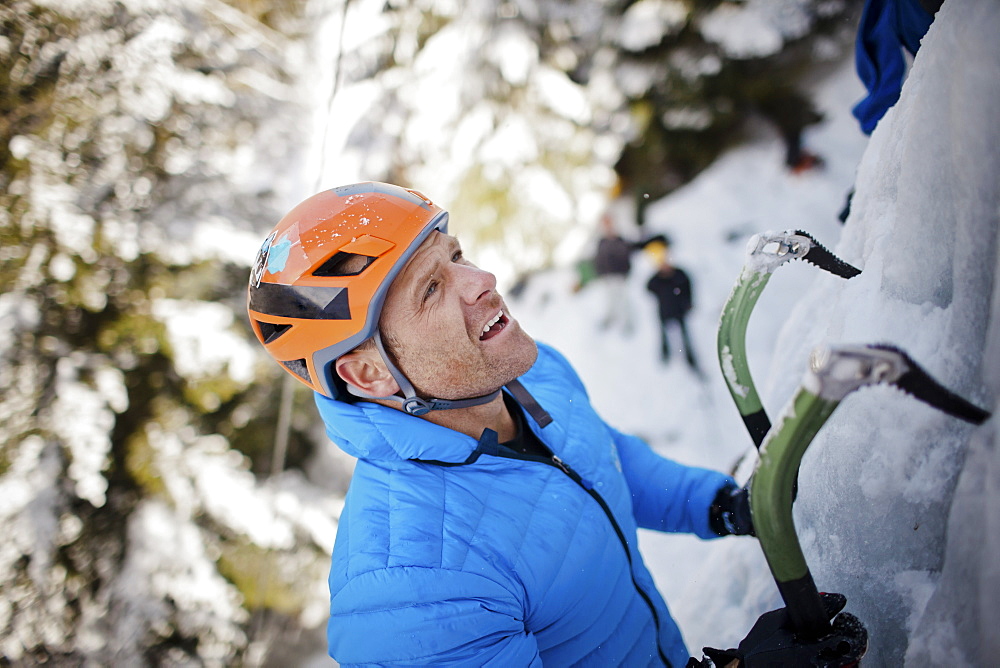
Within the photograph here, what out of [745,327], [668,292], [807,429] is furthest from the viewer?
[668,292]

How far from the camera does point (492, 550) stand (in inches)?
54.1

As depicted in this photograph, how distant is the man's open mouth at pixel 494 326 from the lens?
1.66m

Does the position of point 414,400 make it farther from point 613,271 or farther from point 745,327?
point 613,271

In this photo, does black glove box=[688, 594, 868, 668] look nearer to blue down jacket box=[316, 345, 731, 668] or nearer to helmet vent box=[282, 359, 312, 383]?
blue down jacket box=[316, 345, 731, 668]

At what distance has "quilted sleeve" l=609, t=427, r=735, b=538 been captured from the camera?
1.82 m

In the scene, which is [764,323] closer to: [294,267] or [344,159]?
[294,267]

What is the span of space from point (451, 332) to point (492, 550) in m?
0.63

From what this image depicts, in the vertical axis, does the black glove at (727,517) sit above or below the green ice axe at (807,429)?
below

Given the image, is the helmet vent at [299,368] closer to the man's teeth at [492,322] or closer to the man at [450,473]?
the man at [450,473]

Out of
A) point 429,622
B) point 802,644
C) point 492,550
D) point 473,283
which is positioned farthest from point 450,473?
point 802,644

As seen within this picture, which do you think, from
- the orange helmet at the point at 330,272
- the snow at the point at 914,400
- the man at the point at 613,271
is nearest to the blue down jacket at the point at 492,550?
the orange helmet at the point at 330,272

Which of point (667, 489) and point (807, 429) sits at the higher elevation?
point (807, 429)

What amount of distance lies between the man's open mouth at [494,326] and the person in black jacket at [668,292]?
3489mm

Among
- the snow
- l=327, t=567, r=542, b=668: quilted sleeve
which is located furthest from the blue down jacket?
the snow
